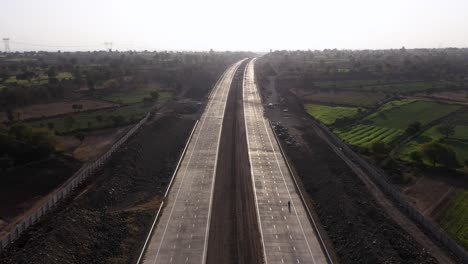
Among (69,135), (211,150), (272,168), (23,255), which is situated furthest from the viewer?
(69,135)

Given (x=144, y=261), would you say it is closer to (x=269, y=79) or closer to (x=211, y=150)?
(x=211, y=150)

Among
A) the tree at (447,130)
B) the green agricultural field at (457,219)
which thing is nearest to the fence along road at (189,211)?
Answer: the green agricultural field at (457,219)

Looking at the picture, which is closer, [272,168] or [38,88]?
[272,168]

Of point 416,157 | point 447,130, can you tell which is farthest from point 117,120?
point 447,130

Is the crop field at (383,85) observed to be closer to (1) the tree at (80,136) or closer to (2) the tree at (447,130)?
(2) the tree at (447,130)

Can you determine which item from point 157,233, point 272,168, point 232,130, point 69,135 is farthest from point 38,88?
point 157,233
